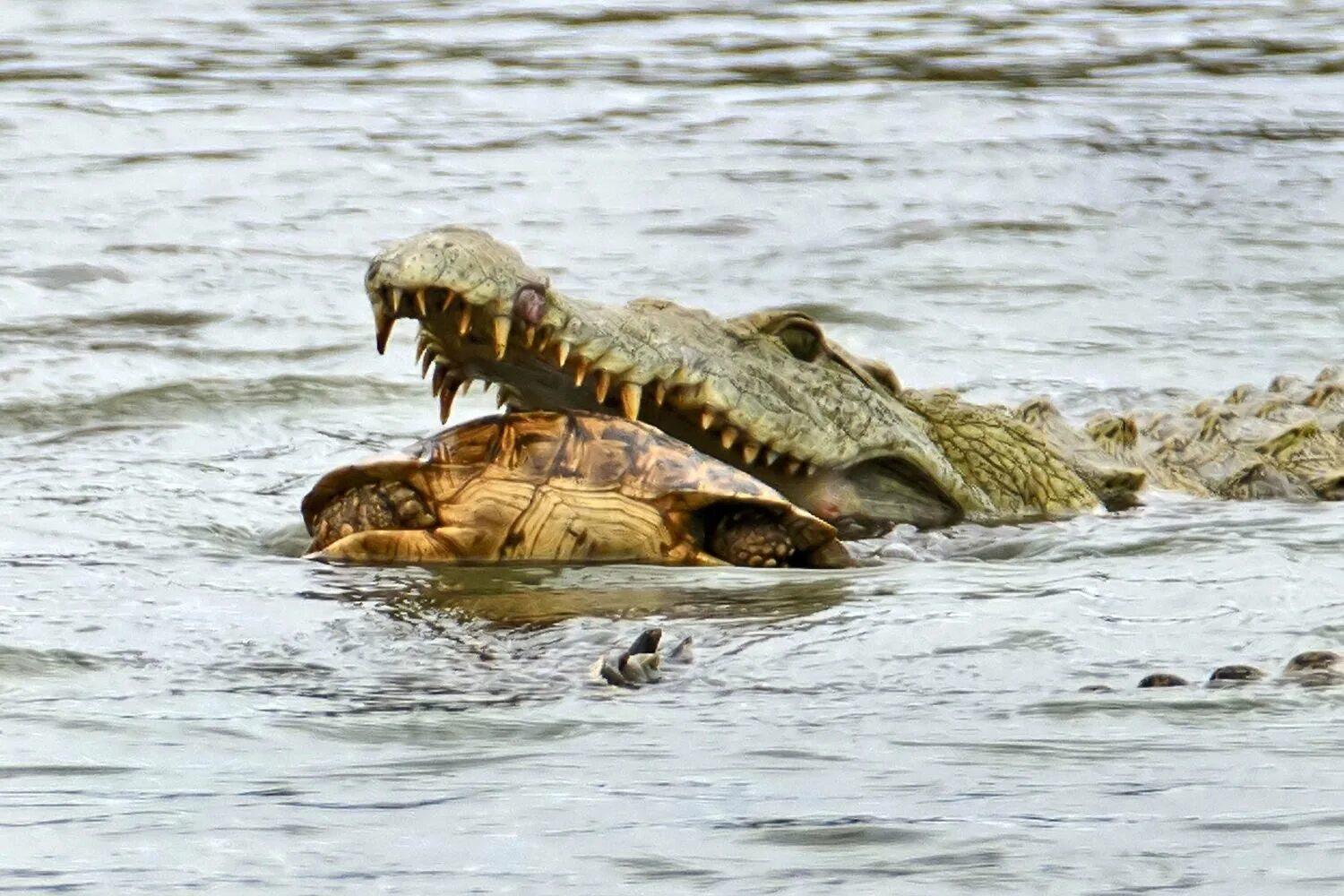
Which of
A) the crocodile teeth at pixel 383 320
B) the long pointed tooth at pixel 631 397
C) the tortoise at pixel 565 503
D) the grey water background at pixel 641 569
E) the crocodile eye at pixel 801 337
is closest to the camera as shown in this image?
the grey water background at pixel 641 569

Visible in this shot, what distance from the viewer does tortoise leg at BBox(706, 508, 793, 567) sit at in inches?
273

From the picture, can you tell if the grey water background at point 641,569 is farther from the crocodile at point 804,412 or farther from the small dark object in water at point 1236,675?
the crocodile at point 804,412

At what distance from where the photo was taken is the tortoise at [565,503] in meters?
6.80

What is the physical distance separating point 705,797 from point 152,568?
2.82m

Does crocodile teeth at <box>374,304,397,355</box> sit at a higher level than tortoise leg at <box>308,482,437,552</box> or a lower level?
higher

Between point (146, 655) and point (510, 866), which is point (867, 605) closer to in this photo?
point (146, 655)

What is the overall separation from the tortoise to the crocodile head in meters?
0.18

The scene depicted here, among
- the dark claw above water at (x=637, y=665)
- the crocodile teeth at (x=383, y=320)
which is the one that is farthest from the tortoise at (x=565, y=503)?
the dark claw above water at (x=637, y=665)

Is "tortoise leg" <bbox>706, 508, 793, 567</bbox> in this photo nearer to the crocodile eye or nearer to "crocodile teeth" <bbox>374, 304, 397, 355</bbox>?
the crocodile eye

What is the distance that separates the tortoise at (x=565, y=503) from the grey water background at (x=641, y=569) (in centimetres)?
17

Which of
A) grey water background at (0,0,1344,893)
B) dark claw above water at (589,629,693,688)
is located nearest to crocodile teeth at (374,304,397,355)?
grey water background at (0,0,1344,893)

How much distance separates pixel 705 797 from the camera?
4.52 metres

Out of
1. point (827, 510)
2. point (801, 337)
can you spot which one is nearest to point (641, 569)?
point (827, 510)

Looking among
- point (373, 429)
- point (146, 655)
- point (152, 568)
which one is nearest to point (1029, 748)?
point (146, 655)
